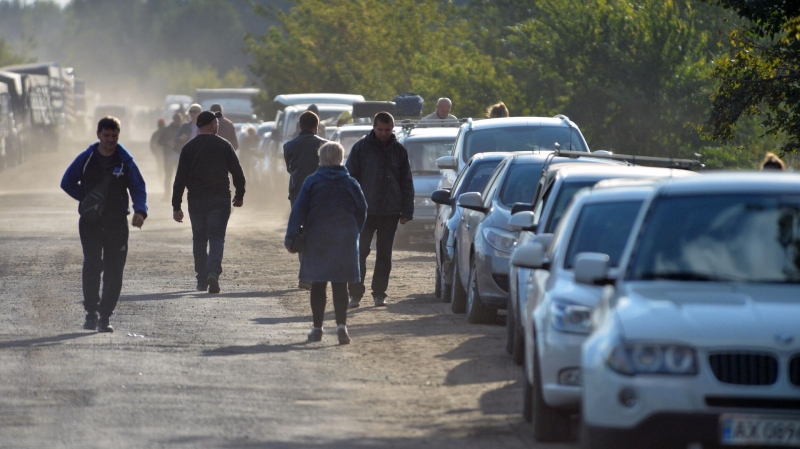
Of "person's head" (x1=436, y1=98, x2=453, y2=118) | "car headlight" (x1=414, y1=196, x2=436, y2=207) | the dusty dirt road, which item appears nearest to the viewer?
the dusty dirt road

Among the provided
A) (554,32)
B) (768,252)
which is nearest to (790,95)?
(768,252)

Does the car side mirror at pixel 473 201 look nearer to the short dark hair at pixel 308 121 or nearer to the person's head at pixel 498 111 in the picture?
the short dark hair at pixel 308 121

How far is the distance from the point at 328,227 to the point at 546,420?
4.32m

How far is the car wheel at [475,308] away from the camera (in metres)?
12.6

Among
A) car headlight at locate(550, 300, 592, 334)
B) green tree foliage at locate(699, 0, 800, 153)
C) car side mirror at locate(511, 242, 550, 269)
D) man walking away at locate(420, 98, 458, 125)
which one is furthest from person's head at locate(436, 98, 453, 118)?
car headlight at locate(550, 300, 592, 334)

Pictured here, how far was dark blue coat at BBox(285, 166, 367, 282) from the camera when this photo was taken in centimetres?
1142

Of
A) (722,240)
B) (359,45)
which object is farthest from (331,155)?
(359,45)

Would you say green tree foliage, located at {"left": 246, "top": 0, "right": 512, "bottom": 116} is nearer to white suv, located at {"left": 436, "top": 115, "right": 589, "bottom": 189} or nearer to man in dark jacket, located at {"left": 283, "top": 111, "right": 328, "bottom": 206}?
white suv, located at {"left": 436, "top": 115, "right": 589, "bottom": 189}

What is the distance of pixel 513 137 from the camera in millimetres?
18141

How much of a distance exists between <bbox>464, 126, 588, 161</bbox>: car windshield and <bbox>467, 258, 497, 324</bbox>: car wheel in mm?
4556

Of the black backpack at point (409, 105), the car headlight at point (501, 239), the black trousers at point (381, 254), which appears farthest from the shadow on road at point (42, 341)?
the black backpack at point (409, 105)

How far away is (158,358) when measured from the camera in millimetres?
10398

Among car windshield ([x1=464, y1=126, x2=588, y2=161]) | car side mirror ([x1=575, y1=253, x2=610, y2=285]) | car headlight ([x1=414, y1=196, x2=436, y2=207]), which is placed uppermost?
car side mirror ([x1=575, y1=253, x2=610, y2=285])

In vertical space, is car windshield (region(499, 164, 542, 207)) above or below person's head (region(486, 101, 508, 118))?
above
